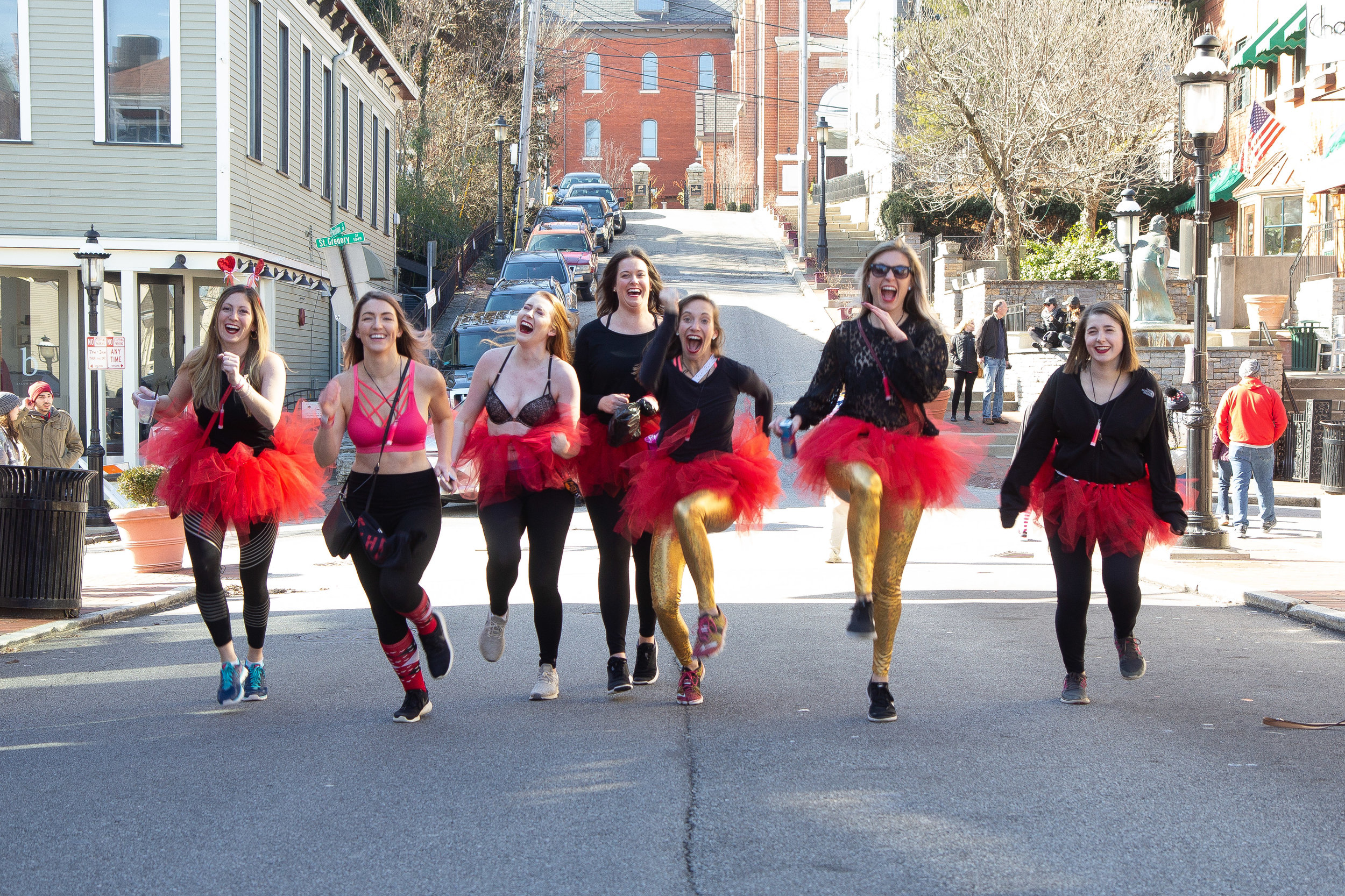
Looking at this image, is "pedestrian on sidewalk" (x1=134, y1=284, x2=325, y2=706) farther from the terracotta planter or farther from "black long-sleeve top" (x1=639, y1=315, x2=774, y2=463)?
the terracotta planter

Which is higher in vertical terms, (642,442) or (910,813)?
(642,442)

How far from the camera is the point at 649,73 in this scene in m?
86.0

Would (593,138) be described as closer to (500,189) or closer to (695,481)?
(500,189)

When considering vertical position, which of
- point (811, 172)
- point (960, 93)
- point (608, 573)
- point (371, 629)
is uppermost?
point (811, 172)

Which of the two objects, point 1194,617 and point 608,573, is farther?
point 1194,617

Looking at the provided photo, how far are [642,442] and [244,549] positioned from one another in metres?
Result: 1.96

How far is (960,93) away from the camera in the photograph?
3219 centimetres

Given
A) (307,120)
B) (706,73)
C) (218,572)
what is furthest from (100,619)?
(706,73)

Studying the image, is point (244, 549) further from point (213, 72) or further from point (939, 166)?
point (939, 166)

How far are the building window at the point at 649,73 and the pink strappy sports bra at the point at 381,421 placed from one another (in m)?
83.0

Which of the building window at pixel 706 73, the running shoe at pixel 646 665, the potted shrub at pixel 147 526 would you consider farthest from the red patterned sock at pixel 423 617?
the building window at pixel 706 73

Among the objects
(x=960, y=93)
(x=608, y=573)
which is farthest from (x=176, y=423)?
(x=960, y=93)

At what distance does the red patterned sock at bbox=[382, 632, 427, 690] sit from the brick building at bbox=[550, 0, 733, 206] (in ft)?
264

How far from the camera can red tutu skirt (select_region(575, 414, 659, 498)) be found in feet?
20.4
